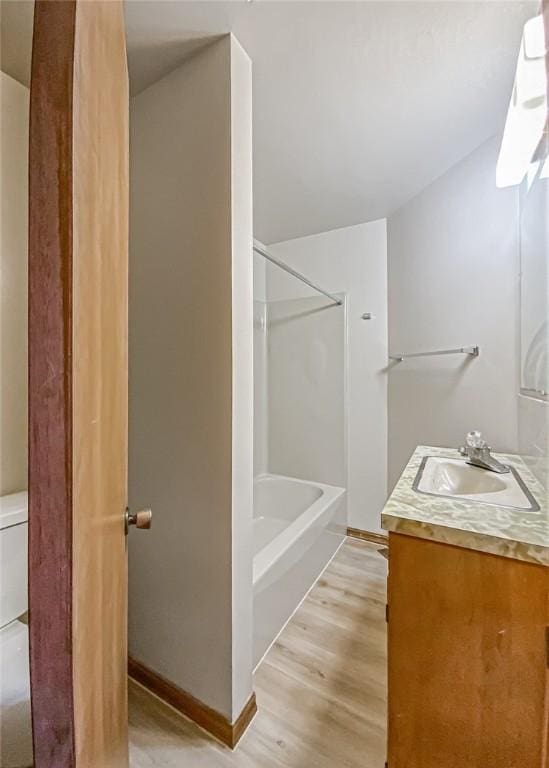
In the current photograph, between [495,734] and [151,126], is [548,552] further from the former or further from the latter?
[151,126]

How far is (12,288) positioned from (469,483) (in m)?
2.01

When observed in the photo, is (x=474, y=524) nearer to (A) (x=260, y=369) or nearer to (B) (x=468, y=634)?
(B) (x=468, y=634)

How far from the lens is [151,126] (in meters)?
1.34

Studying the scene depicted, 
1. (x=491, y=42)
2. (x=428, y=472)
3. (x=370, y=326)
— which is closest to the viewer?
(x=491, y=42)

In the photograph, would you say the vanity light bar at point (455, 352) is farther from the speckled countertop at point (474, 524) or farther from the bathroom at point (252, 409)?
the speckled countertop at point (474, 524)

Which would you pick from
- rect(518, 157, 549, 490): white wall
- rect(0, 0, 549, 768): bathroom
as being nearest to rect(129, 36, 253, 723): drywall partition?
rect(0, 0, 549, 768): bathroom

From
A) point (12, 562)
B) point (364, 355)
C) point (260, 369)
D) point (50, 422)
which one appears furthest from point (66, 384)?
point (260, 369)

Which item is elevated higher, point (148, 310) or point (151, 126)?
point (151, 126)

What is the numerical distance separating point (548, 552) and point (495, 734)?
49 cm

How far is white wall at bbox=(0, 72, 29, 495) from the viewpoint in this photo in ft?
3.86

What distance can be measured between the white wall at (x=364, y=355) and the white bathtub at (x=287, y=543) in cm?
21

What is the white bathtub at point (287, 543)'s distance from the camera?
1499mm

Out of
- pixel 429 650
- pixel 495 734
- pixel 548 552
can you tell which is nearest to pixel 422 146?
pixel 548 552

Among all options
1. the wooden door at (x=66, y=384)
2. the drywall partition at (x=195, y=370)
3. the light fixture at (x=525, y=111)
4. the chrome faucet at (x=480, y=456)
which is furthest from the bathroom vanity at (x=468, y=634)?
the light fixture at (x=525, y=111)
